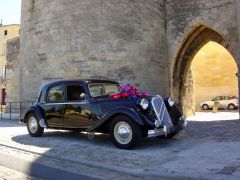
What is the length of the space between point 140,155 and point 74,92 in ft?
8.00

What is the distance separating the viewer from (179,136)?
7.77 meters

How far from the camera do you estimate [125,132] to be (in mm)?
6297

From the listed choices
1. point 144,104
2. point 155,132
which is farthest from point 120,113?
point 155,132

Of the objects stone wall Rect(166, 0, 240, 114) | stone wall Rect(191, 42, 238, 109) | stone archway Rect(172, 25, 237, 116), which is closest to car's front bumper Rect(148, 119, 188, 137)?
stone wall Rect(166, 0, 240, 114)

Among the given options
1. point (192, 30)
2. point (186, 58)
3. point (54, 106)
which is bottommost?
point (54, 106)

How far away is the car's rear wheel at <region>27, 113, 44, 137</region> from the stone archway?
7.76 metres

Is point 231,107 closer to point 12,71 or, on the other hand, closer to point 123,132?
point 12,71

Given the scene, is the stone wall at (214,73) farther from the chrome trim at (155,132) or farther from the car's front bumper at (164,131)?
the chrome trim at (155,132)

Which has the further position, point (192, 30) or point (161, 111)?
point (192, 30)

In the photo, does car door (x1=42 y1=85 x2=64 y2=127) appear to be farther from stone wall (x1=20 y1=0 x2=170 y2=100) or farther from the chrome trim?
stone wall (x1=20 y1=0 x2=170 y2=100)

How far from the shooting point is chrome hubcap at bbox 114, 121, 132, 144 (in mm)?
6258

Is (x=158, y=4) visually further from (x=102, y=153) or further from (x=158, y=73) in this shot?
(x=102, y=153)

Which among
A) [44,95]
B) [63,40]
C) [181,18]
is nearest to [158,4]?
[181,18]

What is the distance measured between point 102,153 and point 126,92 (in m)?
1.33
